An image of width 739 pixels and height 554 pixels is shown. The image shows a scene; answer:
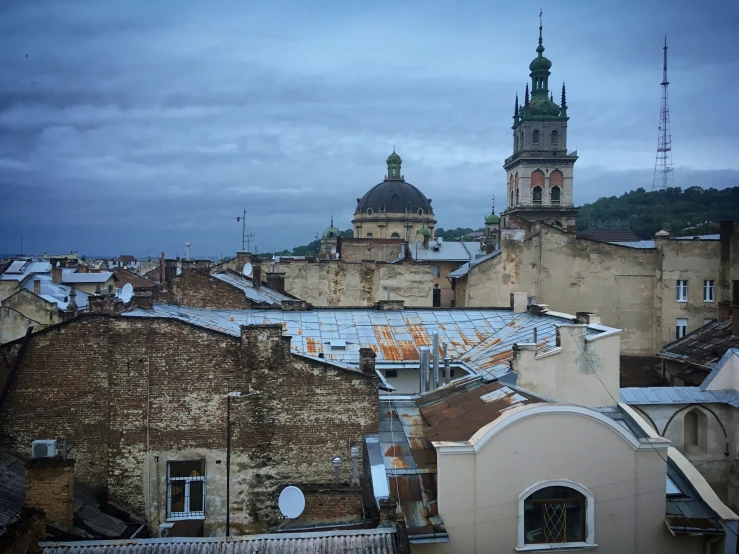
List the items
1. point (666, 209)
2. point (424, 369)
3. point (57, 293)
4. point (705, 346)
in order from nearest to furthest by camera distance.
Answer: point (424, 369)
point (705, 346)
point (57, 293)
point (666, 209)

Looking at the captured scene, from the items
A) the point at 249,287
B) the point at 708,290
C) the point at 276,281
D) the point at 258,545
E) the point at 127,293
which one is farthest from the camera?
the point at 276,281

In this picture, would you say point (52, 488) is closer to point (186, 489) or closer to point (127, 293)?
point (186, 489)

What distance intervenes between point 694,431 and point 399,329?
10.6m

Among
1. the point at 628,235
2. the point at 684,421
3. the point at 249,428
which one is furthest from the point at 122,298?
the point at 628,235

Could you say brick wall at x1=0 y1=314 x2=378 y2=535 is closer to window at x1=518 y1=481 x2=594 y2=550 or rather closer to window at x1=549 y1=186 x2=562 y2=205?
window at x1=518 y1=481 x2=594 y2=550

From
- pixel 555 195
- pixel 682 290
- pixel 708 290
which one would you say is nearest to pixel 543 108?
pixel 555 195

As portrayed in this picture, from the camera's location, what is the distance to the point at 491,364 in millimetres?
20812

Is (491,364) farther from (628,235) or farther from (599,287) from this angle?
(628,235)

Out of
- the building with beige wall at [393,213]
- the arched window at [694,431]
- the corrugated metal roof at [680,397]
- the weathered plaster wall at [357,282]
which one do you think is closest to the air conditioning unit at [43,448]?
the corrugated metal roof at [680,397]

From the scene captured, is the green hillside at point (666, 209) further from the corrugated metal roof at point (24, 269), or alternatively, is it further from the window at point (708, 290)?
the corrugated metal roof at point (24, 269)

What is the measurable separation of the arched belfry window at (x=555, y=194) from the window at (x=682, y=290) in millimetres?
54063

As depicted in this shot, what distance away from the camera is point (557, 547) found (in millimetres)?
12266

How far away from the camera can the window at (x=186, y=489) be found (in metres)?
16.2

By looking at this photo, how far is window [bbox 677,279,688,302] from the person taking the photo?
3909 cm
